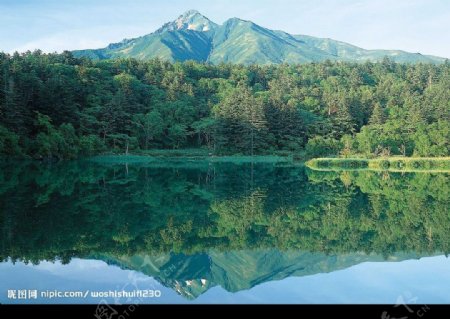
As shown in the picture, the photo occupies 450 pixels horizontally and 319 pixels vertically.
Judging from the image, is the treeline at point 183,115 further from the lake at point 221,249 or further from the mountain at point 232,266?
the mountain at point 232,266

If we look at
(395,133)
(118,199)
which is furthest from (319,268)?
(395,133)

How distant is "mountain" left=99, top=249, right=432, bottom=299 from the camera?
815cm

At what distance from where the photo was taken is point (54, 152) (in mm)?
45250

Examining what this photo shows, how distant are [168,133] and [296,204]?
153ft

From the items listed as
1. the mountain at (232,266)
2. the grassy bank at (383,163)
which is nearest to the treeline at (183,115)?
the grassy bank at (383,163)

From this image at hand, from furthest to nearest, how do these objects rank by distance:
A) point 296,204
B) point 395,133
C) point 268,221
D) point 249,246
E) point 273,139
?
point 273,139 → point 395,133 → point 296,204 → point 268,221 → point 249,246

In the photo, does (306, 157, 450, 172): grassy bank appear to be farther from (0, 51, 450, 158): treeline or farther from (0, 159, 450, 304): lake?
(0, 159, 450, 304): lake

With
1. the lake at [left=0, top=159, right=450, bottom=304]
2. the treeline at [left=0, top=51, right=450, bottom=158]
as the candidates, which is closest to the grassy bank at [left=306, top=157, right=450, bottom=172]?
the treeline at [left=0, top=51, right=450, bottom=158]

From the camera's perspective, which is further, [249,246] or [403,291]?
[249,246]

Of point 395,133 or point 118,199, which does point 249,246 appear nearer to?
point 118,199

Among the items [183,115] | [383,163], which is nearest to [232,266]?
[383,163]

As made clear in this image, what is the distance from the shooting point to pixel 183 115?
6669 cm

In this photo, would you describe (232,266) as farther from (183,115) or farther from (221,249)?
(183,115)
